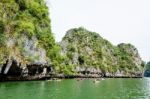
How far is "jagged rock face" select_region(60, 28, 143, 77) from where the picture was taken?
104 m

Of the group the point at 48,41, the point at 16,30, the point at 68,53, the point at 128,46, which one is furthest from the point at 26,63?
the point at 128,46

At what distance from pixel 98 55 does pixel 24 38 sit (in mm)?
67087

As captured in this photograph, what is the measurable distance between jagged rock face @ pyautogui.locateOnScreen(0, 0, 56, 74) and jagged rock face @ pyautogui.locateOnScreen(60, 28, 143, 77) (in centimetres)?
3297

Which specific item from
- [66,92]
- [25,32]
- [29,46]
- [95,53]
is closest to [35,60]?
[29,46]

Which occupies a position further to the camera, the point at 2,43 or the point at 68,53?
the point at 68,53

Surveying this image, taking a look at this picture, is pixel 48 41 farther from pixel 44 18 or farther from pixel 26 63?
pixel 26 63

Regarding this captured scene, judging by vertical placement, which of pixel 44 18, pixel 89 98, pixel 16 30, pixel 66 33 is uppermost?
pixel 66 33

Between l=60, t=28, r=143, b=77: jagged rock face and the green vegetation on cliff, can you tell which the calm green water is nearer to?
the green vegetation on cliff

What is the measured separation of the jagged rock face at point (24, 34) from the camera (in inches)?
2004

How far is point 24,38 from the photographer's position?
180 feet

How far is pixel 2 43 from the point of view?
49875mm

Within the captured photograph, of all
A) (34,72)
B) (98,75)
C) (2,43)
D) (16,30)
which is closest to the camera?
(2,43)

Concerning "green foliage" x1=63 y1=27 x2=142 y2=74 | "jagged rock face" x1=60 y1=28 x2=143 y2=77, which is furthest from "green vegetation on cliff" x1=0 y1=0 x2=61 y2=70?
"jagged rock face" x1=60 y1=28 x2=143 y2=77

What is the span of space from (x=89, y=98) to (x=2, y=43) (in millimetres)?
24637
